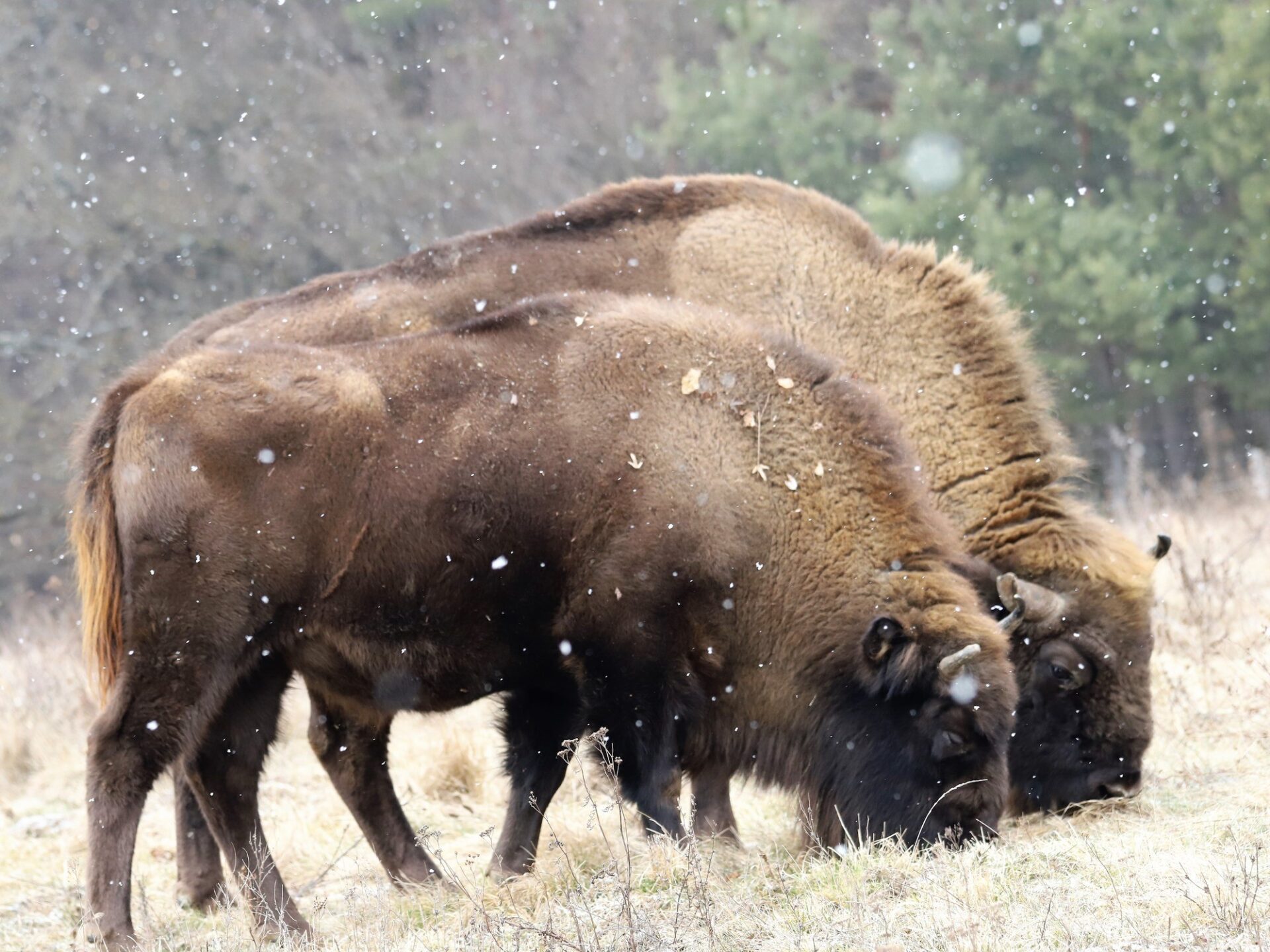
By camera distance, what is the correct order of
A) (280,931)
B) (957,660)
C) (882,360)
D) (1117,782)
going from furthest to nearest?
(882,360) → (1117,782) → (957,660) → (280,931)

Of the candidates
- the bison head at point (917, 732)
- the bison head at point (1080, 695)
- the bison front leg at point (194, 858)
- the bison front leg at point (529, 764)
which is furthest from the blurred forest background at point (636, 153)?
the bison front leg at point (194, 858)

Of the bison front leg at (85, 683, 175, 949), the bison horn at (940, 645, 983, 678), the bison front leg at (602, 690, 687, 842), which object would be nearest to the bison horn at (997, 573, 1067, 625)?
the bison horn at (940, 645, 983, 678)

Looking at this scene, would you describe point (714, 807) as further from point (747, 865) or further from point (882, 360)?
point (882, 360)

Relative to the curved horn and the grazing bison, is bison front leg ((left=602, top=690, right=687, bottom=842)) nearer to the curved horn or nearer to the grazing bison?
the grazing bison

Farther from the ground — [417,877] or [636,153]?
[636,153]

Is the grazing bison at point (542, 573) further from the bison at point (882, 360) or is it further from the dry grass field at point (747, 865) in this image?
the bison at point (882, 360)

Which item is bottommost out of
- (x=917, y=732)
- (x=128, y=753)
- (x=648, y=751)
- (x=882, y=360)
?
(x=128, y=753)

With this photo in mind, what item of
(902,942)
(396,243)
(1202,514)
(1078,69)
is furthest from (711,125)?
(902,942)

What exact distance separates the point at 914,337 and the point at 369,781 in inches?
122

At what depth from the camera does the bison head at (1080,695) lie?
5469mm

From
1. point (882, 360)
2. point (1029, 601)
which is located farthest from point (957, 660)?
point (882, 360)

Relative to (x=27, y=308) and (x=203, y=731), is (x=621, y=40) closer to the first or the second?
(x=27, y=308)

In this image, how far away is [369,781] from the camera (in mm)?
5355


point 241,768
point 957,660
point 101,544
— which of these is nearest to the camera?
point 957,660
